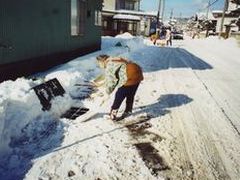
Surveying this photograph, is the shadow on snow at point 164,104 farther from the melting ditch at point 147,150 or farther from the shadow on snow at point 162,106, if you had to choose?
the melting ditch at point 147,150

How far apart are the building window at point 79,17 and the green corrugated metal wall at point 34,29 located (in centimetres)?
100

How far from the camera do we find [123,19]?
4722 cm

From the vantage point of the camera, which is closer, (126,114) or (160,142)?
(160,142)

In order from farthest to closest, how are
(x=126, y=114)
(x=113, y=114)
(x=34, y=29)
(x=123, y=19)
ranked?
(x=123, y=19), (x=34, y=29), (x=126, y=114), (x=113, y=114)

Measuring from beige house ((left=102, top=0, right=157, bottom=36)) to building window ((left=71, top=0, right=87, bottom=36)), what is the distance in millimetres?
29113

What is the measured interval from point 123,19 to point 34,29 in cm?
3811

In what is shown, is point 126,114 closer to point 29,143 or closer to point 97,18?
point 29,143

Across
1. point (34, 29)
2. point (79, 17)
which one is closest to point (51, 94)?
point (34, 29)

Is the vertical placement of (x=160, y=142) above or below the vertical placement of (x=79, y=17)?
below

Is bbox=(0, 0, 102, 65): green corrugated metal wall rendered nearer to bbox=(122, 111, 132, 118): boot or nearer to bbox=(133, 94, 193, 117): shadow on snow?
bbox=(122, 111, 132, 118): boot

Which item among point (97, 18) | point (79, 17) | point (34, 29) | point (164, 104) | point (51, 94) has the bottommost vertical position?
point (164, 104)

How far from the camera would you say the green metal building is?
8.73 metres

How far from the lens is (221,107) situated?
317 inches

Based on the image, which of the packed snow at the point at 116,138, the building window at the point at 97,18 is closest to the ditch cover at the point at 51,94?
the packed snow at the point at 116,138
